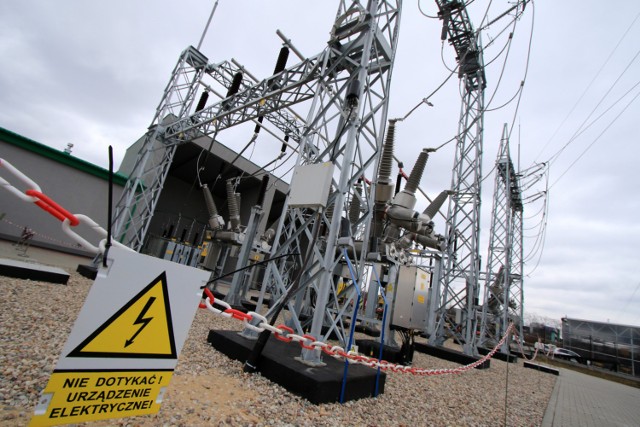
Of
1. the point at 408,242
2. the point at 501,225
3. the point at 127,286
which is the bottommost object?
the point at 127,286

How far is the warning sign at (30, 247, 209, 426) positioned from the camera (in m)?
1.03

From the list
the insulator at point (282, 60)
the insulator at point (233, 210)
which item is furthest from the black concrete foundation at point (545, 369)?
the insulator at point (282, 60)

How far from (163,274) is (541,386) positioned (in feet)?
31.0

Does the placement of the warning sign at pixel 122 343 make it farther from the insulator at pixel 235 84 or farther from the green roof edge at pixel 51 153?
the green roof edge at pixel 51 153

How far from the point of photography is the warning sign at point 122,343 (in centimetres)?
103

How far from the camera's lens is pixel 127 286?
114cm

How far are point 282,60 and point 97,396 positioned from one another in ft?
28.4

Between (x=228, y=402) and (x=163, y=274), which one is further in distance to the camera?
(x=228, y=402)

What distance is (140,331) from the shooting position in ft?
3.96

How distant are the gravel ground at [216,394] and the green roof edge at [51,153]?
964cm

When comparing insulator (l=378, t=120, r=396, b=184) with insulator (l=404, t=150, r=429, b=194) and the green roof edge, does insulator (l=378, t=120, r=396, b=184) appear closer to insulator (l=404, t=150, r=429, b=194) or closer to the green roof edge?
insulator (l=404, t=150, r=429, b=194)

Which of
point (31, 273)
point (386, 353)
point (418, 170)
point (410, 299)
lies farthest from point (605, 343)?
point (31, 273)

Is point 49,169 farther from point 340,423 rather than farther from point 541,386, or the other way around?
point 541,386

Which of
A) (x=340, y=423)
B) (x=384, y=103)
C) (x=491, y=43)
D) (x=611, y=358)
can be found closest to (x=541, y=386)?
(x=340, y=423)
